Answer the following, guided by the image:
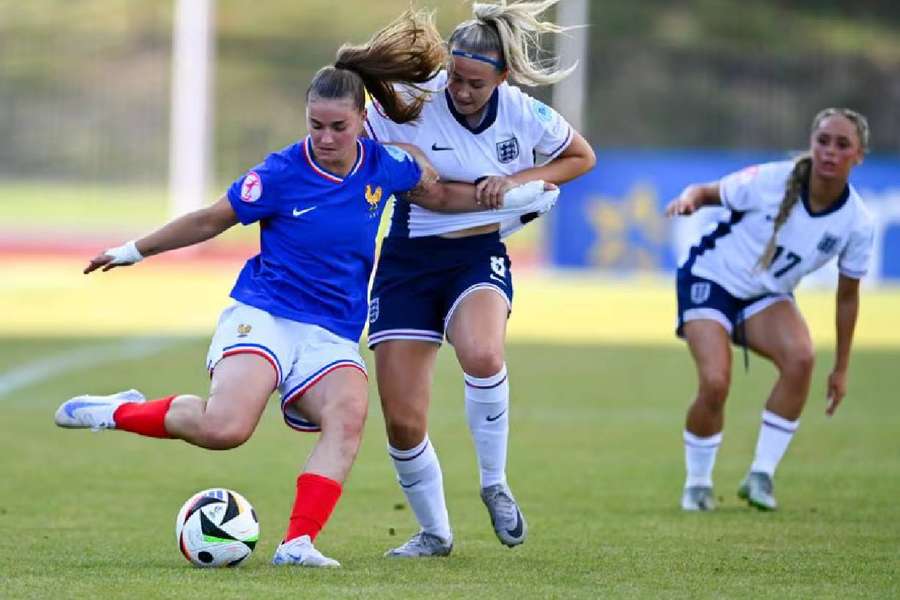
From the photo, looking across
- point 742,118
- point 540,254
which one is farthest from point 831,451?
point 742,118

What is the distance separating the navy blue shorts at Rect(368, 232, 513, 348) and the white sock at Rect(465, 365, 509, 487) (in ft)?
0.94

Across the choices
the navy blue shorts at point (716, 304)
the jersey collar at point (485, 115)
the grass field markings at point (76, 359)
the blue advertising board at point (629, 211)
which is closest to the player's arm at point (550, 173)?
the jersey collar at point (485, 115)

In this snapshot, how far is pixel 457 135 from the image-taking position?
22.8 feet

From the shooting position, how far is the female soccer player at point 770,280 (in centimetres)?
851

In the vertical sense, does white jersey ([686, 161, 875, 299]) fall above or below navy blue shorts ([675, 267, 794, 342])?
above

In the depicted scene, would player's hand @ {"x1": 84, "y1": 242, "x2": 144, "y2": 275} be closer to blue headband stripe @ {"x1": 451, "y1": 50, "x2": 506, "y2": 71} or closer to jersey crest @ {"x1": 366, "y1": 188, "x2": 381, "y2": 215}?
jersey crest @ {"x1": 366, "y1": 188, "x2": 381, "y2": 215}

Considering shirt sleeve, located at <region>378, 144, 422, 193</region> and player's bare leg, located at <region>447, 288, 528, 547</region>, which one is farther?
player's bare leg, located at <region>447, 288, 528, 547</region>

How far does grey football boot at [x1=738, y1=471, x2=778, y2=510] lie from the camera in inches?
333

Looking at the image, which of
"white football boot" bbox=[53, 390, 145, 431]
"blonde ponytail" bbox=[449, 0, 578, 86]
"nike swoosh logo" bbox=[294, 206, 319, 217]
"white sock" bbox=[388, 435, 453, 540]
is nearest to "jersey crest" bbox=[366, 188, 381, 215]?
"nike swoosh logo" bbox=[294, 206, 319, 217]

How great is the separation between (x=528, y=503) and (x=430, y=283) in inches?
84.2

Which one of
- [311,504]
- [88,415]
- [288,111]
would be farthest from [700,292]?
[288,111]

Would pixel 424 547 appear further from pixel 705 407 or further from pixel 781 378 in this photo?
pixel 781 378

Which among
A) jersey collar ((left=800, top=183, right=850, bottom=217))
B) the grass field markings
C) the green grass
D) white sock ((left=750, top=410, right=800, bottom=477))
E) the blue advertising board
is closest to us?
the green grass

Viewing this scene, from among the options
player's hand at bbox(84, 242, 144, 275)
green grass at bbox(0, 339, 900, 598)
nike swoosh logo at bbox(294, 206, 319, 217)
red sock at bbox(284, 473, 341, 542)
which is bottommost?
green grass at bbox(0, 339, 900, 598)
